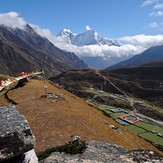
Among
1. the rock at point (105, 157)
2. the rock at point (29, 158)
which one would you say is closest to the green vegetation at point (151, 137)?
the rock at point (105, 157)

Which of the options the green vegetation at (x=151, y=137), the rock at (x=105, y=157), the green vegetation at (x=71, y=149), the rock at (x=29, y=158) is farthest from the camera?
the green vegetation at (x=151, y=137)

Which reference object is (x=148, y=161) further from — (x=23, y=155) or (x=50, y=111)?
(x=50, y=111)

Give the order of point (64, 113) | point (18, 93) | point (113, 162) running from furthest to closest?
point (18, 93), point (64, 113), point (113, 162)

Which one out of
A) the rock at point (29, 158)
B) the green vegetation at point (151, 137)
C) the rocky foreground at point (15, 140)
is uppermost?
the rocky foreground at point (15, 140)

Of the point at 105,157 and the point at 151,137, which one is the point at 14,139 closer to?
the point at 105,157

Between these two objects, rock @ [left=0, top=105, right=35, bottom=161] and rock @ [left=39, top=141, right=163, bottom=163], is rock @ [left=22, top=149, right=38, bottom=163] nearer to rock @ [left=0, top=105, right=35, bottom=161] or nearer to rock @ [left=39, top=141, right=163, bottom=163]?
rock @ [left=0, top=105, right=35, bottom=161]

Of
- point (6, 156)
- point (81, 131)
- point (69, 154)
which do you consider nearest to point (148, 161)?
point (69, 154)

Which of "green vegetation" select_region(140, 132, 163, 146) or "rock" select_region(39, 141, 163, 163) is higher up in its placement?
"rock" select_region(39, 141, 163, 163)

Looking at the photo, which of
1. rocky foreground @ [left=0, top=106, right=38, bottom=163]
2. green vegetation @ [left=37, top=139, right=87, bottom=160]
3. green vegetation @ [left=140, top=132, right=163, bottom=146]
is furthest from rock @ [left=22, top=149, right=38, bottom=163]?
green vegetation @ [left=140, top=132, right=163, bottom=146]

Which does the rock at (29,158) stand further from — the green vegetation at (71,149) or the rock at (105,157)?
the green vegetation at (71,149)

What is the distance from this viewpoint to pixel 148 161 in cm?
2412

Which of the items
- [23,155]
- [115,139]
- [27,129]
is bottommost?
[115,139]

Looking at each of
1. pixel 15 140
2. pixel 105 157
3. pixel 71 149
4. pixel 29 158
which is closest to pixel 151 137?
pixel 71 149

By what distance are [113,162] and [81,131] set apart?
2025 cm
